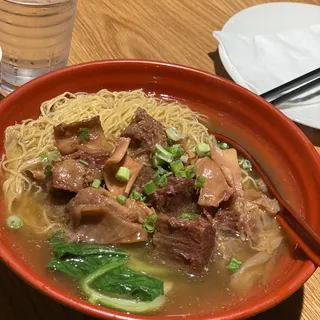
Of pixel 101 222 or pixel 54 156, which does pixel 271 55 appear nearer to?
pixel 54 156

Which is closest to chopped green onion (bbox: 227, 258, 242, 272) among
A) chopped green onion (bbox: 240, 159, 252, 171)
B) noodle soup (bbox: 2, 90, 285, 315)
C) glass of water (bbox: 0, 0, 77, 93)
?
noodle soup (bbox: 2, 90, 285, 315)

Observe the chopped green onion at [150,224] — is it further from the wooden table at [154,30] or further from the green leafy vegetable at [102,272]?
the wooden table at [154,30]

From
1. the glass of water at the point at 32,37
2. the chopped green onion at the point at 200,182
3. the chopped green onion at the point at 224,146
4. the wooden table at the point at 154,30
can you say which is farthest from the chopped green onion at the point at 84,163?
the wooden table at the point at 154,30

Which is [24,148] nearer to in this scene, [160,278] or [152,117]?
[152,117]

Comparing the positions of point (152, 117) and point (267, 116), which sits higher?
point (267, 116)

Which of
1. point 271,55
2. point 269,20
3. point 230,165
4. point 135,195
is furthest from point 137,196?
point 269,20

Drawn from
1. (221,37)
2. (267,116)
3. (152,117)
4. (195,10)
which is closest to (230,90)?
(267,116)
